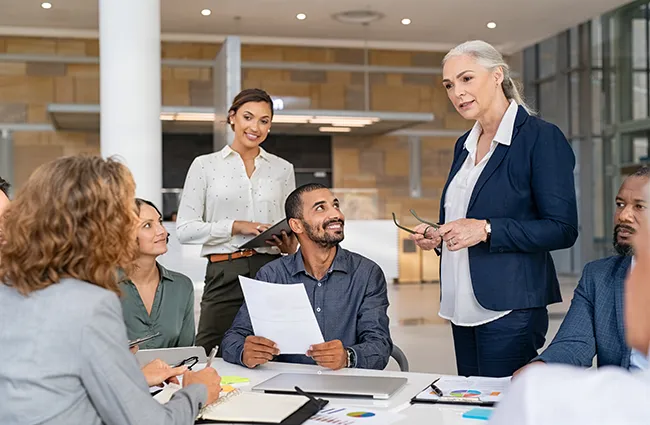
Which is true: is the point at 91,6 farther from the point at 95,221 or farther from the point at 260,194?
the point at 95,221

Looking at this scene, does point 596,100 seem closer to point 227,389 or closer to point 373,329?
point 373,329

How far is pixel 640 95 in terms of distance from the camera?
519 inches

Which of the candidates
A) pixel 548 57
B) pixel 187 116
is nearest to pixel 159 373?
pixel 187 116

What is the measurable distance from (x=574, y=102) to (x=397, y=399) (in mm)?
13421

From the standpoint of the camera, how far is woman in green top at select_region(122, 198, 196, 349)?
3.33 metres

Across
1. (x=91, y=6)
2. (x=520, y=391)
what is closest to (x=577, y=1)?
(x=91, y=6)

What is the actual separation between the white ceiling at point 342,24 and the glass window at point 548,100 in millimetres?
2371

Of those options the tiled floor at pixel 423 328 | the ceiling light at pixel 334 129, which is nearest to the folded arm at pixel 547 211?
the tiled floor at pixel 423 328

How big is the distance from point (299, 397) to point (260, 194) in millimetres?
1978

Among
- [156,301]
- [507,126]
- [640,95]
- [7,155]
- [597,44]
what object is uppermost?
[597,44]

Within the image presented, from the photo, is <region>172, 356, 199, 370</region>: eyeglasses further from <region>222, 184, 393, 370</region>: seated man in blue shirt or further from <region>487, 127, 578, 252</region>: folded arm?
<region>487, 127, 578, 252</region>: folded arm

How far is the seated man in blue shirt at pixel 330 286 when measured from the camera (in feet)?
9.63

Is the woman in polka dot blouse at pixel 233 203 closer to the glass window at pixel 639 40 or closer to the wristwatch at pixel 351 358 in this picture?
the wristwatch at pixel 351 358

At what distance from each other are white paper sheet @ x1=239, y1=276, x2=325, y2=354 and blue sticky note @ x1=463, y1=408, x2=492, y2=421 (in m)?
0.71
